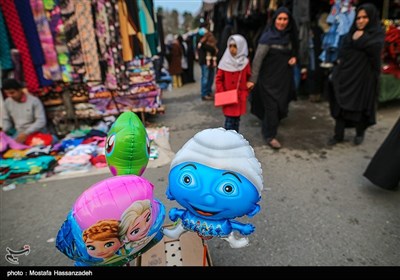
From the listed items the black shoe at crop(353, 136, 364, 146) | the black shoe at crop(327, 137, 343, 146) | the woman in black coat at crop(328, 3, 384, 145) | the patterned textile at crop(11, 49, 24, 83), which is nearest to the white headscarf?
the woman in black coat at crop(328, 3, 384, 145)

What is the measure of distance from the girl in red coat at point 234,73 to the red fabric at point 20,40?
8.63 feet

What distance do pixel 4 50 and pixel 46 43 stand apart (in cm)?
53

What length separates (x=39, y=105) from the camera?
12.2 ft

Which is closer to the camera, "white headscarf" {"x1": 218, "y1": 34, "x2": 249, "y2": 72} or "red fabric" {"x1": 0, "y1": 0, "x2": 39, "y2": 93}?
"white headscarf" {"x1": 218, "y1": 34, "x2": 249, "y2": 72}

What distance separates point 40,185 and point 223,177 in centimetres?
267

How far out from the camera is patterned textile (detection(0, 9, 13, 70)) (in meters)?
3.57

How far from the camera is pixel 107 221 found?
104 centimetres

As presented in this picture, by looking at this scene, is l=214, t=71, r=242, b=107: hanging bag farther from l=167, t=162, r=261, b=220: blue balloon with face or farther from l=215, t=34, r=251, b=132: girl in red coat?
l=167, t=162, r=261, b=220: blue balloon with face

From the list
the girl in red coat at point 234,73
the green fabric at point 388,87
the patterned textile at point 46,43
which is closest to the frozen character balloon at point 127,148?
the girl in red coat at point 234,73

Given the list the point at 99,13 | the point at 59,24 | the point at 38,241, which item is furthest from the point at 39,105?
the point at 38,241

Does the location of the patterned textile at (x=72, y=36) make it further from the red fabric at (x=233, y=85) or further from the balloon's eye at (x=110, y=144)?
the balloon's eye at (x=110, y=144)

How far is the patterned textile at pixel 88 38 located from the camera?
12.0 feet

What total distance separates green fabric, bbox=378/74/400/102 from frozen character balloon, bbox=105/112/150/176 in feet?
15.2
